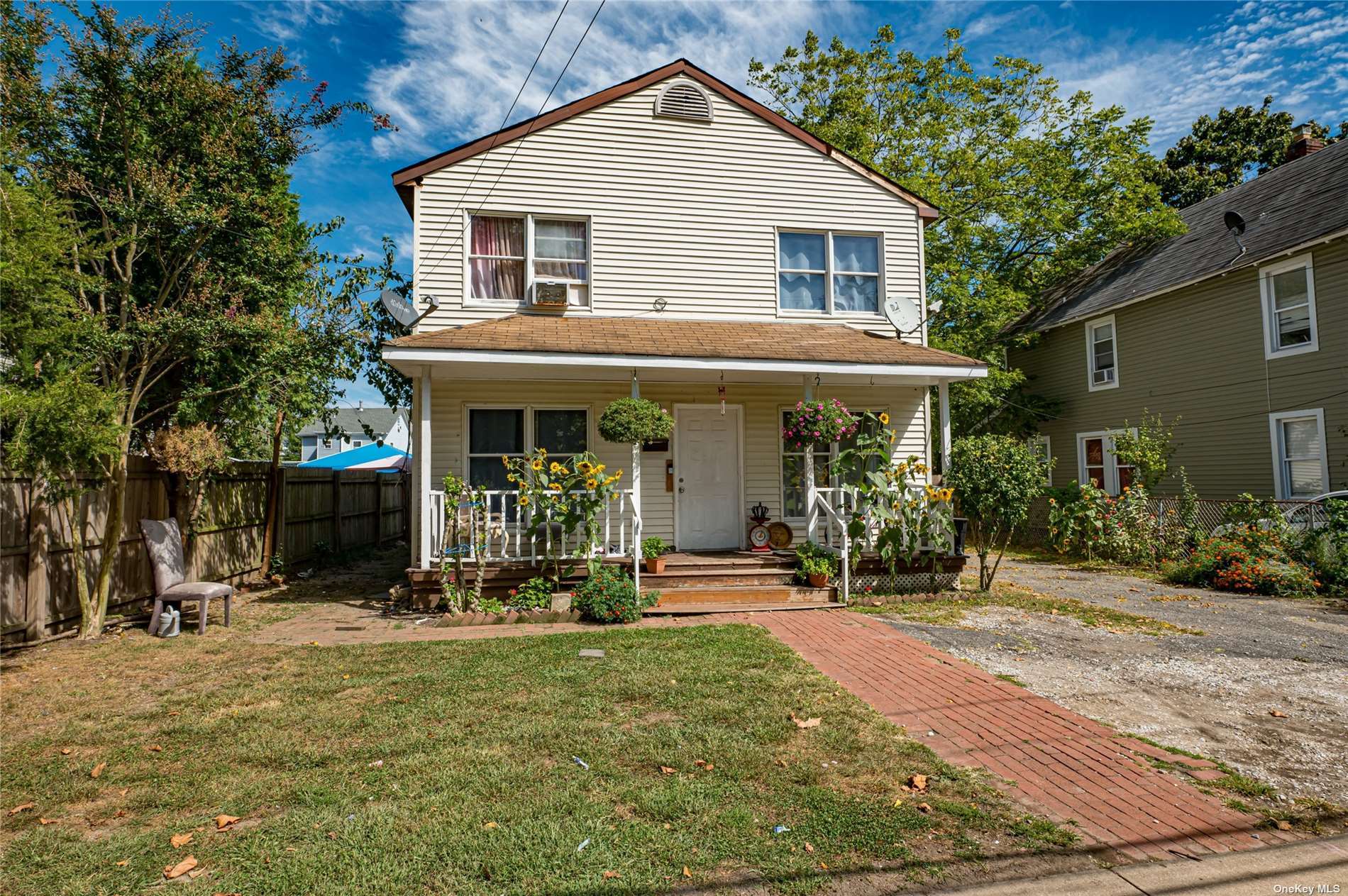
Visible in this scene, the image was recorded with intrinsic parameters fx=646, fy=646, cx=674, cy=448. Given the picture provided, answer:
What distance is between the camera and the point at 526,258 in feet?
33.3

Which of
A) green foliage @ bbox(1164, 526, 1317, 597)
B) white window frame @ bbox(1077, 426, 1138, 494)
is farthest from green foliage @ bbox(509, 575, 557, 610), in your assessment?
white window frame @ bbox(1077, 426, 1138, 494)

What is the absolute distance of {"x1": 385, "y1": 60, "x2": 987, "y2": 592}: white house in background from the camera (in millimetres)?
9492

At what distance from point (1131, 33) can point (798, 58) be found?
1137 centimetres

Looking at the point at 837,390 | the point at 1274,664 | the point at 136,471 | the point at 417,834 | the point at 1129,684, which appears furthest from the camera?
the point at 837,390

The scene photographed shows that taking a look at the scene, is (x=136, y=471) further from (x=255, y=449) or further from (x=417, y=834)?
(x=417, y=834)

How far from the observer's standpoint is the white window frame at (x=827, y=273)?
1094cm

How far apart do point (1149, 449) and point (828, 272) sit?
8.11 metres

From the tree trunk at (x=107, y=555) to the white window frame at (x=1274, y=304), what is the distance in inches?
735

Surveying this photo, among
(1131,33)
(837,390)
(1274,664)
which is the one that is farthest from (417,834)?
(1131,33)

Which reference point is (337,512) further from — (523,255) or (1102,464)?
(1102,464)

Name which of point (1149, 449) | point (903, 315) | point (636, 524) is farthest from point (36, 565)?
point (1149, 449)

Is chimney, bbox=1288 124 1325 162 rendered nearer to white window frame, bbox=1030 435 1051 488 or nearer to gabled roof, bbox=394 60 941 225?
white window frame, bbox=1030 435 1051 488

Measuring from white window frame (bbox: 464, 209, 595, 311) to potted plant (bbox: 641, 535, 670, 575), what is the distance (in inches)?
158

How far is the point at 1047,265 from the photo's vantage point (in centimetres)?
2011
